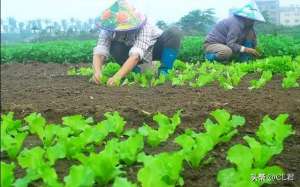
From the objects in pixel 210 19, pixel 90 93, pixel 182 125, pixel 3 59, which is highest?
pixel 182 125

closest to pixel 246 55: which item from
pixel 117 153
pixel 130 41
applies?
pixel 130 41

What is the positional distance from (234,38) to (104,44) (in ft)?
6.60

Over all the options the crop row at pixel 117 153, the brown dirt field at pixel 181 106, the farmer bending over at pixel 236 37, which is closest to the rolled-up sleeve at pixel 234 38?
the farmer bending over at pixel 236 37

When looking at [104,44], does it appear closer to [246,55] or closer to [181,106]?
[181,106]

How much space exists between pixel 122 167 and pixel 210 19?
1277 cm

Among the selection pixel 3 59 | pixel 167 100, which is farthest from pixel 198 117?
pixel 3 59

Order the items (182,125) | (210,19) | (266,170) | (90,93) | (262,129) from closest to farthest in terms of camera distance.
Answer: (266,170), (262,129), (182,125), (90,93), (210,19)

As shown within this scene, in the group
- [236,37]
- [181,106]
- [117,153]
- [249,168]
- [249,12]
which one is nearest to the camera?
[249,168]

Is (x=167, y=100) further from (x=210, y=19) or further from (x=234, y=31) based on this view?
(x=210, y=19)

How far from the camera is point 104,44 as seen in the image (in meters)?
4.80

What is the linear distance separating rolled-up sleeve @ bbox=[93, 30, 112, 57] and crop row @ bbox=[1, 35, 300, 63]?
4.05 meters

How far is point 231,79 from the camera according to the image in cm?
458

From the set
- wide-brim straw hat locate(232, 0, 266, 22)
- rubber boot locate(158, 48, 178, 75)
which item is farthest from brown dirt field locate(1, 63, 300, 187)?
wide-brim straw hat locate(232, 0, 266, 22)

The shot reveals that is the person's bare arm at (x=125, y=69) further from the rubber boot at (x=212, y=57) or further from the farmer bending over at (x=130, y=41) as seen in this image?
the rubber boot at (x=212, y=57)
